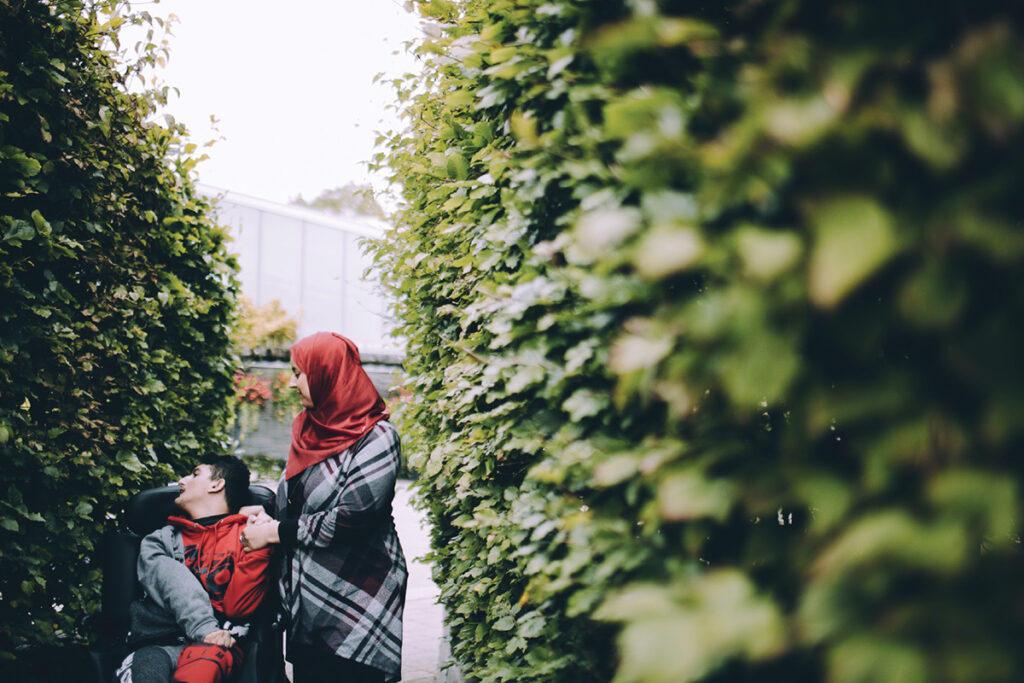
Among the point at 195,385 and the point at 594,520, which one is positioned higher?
the point at 594,520

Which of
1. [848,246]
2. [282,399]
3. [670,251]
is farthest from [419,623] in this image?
[282,399]

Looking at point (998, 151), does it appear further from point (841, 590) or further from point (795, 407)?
point (841, 590)

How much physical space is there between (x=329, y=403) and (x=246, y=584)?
3.23ft

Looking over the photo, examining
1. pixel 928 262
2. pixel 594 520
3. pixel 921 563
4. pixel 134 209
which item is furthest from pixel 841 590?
→ pixel 134 209

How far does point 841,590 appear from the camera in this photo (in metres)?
0.62

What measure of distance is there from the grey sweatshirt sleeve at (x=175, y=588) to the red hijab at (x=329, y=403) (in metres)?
0.70

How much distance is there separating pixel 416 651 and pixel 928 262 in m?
5.57

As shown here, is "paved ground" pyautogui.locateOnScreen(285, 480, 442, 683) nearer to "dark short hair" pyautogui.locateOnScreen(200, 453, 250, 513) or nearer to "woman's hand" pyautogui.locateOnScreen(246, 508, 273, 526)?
"woman's hand" pyautogui.locateOnScreen(246, 508, 273, 526)

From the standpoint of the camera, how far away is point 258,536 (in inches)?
123

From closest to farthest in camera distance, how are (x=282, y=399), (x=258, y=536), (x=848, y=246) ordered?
(x=848, y=246) → (x=258, y=536) → (x=282, y=399)

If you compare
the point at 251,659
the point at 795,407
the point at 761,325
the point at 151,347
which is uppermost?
the point at 761,325

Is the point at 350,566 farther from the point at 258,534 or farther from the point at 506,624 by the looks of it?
the point at 506,624

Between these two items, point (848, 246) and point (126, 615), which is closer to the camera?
point (848, 246)

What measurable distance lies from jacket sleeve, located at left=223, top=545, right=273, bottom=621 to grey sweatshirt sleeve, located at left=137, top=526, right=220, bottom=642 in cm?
10
